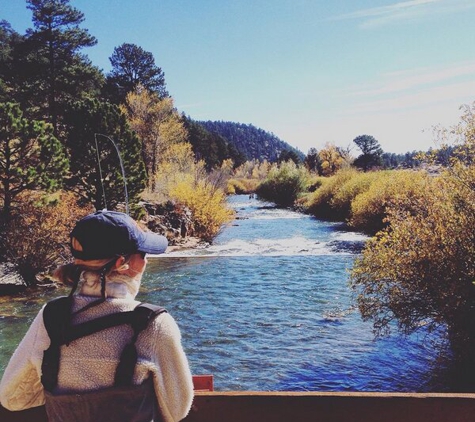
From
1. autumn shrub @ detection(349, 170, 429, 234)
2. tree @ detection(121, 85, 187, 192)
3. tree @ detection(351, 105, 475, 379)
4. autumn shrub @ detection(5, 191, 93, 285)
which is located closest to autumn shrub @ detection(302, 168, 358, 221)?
autumn shrub @ detection(349, 170, 429, 234)

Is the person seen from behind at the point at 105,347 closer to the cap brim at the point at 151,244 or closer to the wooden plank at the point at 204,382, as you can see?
the cap brim at the point at 151,244

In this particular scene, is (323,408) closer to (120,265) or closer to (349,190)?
(120,265)

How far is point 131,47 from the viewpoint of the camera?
50.3 meters

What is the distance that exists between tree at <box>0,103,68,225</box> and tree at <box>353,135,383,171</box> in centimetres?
7197

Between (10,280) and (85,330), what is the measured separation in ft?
54.4

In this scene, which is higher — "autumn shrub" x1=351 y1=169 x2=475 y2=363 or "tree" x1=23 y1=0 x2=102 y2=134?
"tree" x1=23 y1=0 x2=102 y2=134

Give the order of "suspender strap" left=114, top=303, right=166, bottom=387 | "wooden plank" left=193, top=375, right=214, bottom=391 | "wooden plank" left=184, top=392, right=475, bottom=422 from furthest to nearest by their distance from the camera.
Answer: "wooden plank" left=193, top=375, right=214, bottom=391 < "wooden plank" left=184, top=392, right=475, bottom=422 < "suspender strap" left=114, top=303, right=166, bottom=387

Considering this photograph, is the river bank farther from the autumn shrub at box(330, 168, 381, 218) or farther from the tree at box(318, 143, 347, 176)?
the tree at box(318, 143, 347, 176)

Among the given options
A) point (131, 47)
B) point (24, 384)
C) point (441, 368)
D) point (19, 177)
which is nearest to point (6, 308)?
point (19, 177)

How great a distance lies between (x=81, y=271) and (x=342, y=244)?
75.7ft

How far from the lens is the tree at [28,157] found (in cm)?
1750

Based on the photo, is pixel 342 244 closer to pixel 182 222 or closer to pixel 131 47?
pixel 182 222

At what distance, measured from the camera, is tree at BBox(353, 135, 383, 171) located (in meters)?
85.1

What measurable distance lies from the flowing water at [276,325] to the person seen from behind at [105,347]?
7.44 m
